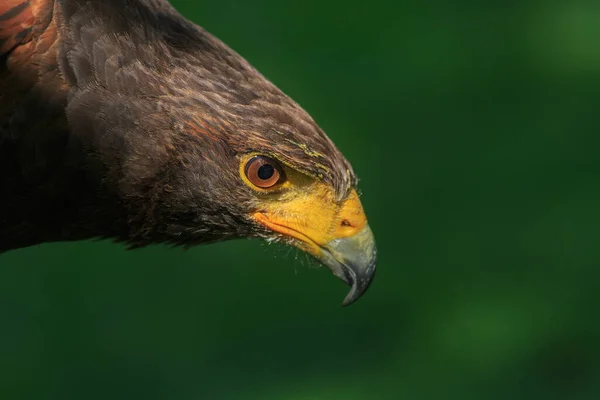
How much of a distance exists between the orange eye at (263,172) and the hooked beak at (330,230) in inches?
4.7

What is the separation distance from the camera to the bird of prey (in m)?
3.98

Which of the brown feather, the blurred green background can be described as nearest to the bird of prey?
the brown feather

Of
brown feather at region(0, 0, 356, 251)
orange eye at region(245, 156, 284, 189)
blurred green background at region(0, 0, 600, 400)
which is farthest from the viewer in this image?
blurred green background at region(0, 0, 600, 400)

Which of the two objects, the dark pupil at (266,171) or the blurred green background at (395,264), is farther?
the blurred green background at (395,264)

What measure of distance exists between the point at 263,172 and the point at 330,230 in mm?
344

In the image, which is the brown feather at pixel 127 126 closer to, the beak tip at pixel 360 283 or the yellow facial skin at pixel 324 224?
the yellow facial skin at pixel 324 224

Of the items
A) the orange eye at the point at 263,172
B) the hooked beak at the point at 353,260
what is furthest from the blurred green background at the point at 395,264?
the orange eye at the point at 263,172

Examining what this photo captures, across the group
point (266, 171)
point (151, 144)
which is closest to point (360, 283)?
point (266, 171)

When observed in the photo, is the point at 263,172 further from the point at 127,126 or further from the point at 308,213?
the point at 127,126

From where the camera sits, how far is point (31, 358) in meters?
6.65

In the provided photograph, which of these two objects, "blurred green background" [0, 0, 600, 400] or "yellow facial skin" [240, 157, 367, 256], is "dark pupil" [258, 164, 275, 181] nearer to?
"yellow facial skin" [240, 157, 367, 256]

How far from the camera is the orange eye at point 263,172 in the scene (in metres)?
4.16

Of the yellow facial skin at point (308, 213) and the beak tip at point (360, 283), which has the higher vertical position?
the yellow facial skin at point (308, 213)

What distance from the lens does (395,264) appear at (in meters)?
7.61
